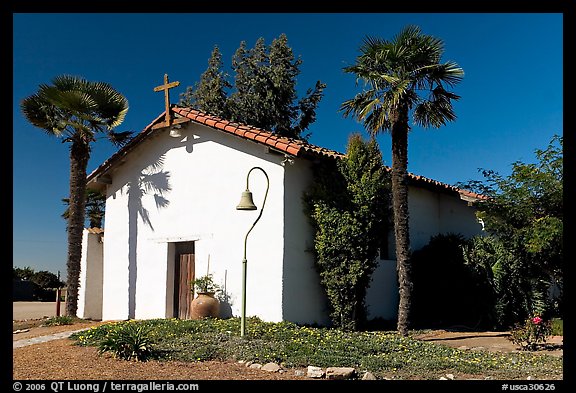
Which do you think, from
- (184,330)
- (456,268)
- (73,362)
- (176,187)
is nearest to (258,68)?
(176,187)

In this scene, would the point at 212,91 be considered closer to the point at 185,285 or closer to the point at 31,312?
the point at 31,312

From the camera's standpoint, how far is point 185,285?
46.8ft

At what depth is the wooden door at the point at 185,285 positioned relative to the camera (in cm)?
1402

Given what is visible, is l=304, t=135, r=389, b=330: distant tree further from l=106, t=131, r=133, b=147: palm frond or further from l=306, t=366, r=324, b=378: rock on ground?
l=106, t=131, r=133, b=147: palm frond

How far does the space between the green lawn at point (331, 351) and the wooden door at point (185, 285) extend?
7.88ft

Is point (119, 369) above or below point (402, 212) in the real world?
below

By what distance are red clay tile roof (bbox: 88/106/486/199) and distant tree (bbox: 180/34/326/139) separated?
39.3 feet

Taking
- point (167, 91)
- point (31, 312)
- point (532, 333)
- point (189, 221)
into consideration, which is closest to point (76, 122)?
point (167, 91)

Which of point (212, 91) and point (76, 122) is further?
point (212, 91)

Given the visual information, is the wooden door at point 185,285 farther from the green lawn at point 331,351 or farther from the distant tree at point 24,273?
the distant tree at point 24,273

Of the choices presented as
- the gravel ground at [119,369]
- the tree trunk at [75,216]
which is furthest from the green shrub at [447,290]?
the tree trunk at [75,216]

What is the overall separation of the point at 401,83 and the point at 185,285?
25.0 feet

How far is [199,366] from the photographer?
8.27 metres

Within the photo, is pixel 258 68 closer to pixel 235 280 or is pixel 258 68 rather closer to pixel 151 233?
pixel 151 233
